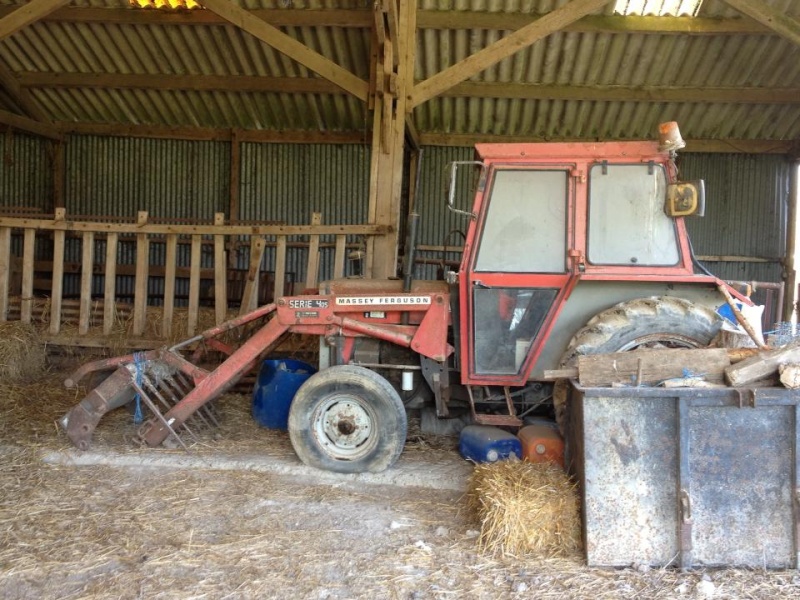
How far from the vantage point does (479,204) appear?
15.0 ft

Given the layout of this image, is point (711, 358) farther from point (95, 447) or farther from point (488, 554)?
point (95, 447)

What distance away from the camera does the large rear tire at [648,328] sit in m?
4.11

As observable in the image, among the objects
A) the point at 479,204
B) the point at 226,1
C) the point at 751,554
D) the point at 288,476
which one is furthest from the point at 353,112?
the point at 751,554

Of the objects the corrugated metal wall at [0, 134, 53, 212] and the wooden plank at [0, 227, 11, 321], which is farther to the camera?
the corrugated metal wall at [0, 134, 53, 212]

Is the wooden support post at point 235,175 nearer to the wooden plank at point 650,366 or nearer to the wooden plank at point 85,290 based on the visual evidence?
the wooden plank at point 85,290

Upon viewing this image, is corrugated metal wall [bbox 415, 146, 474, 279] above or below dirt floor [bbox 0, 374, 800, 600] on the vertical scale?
above

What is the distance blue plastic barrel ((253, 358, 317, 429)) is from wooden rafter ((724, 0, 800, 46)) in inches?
235

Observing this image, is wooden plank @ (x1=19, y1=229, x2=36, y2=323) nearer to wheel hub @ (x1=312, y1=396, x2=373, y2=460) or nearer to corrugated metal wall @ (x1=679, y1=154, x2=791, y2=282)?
wheel hub @ (x1=312, y1=396, x2=373, y2=460)

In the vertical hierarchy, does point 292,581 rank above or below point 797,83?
below

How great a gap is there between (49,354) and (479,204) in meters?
5.45

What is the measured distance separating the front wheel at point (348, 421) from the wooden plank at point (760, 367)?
7.20 ft

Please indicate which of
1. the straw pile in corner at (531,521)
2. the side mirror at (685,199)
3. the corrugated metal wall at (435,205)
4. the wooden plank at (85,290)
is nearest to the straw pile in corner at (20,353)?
the wooden plank at (85,290)

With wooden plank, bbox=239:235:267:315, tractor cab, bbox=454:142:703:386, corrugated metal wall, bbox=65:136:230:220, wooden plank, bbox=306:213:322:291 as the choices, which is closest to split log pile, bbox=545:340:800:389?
tractor cab, bbox=454:142:703:386

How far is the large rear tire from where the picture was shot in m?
4.11
